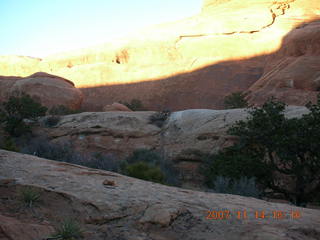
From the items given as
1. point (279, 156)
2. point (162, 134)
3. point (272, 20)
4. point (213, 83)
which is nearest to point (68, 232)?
point (279, 156)

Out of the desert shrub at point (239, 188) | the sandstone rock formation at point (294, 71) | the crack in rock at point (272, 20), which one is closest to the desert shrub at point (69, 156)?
the desert shrub at point (239, 188)

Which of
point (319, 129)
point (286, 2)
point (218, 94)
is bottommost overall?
point (218, 94)

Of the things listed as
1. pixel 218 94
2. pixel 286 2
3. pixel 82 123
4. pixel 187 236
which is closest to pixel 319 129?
pixel 187 236

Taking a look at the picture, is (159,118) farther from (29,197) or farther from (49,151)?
(29,197)

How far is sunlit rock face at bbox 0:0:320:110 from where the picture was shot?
24906mm

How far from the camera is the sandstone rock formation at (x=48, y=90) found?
929 inches

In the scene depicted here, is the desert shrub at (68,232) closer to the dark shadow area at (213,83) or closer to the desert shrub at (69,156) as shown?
the desert shrub at (69,156)

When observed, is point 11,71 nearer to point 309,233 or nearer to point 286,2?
point 286,2

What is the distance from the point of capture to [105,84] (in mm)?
28688

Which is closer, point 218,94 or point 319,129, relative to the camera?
point 319,129

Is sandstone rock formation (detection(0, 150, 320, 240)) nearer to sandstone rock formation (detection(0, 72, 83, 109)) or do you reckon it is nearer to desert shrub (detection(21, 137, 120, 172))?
desert shrub (detection(21, 137, 120, 172))

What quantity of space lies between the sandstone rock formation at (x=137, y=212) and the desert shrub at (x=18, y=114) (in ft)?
Result: 34.8

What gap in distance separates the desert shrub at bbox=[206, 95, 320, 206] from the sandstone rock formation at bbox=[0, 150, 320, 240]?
3.69 m

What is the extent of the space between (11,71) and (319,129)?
31140mm
